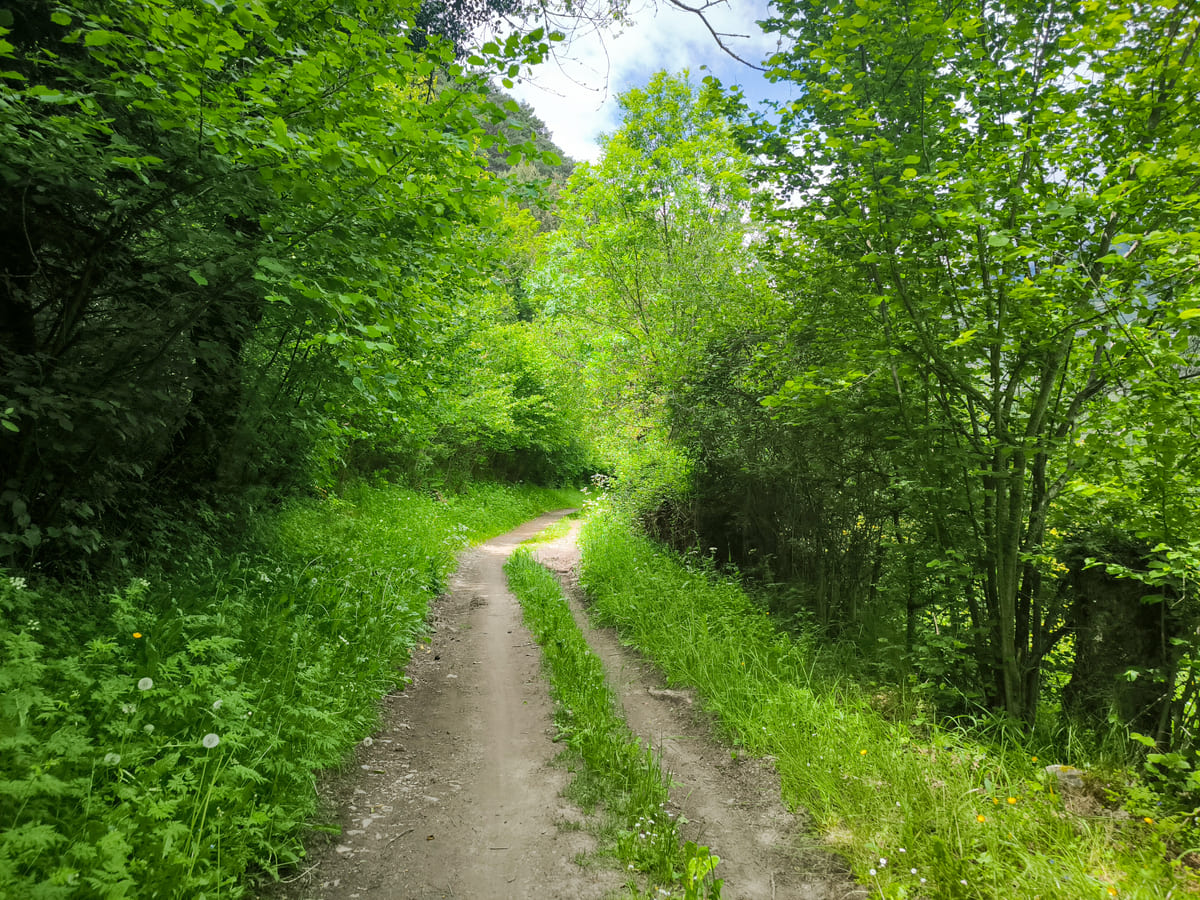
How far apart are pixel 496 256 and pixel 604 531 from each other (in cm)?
841

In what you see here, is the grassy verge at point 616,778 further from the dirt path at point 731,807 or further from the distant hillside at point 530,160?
the distant hillside at point 530,160

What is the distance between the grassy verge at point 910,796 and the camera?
2881 millimetres

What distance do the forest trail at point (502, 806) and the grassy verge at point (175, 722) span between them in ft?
1.07

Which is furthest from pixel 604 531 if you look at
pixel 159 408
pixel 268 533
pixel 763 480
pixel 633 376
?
pixel 159 408

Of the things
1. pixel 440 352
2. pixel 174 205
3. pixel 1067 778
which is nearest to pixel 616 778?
pixel 1067 778

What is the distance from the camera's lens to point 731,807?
3.90 meters

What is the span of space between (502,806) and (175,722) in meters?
2.01

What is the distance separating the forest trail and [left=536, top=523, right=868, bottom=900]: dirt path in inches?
0.4

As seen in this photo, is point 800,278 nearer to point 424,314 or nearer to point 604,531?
point 424,314

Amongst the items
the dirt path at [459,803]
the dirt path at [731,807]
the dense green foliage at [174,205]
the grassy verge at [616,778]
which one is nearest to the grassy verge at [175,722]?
the dirt path at [459,803]

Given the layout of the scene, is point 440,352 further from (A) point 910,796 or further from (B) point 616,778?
(A) point 910,796

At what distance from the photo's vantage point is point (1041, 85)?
15.1 feet

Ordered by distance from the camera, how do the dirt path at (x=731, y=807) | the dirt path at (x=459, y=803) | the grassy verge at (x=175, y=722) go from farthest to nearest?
1. the dirt path at (x=731, y=807)
2. the dirt path at (x=459, y=803)
3. the grassy verge at (x=175, y=722)

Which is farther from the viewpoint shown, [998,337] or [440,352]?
[440,352]
